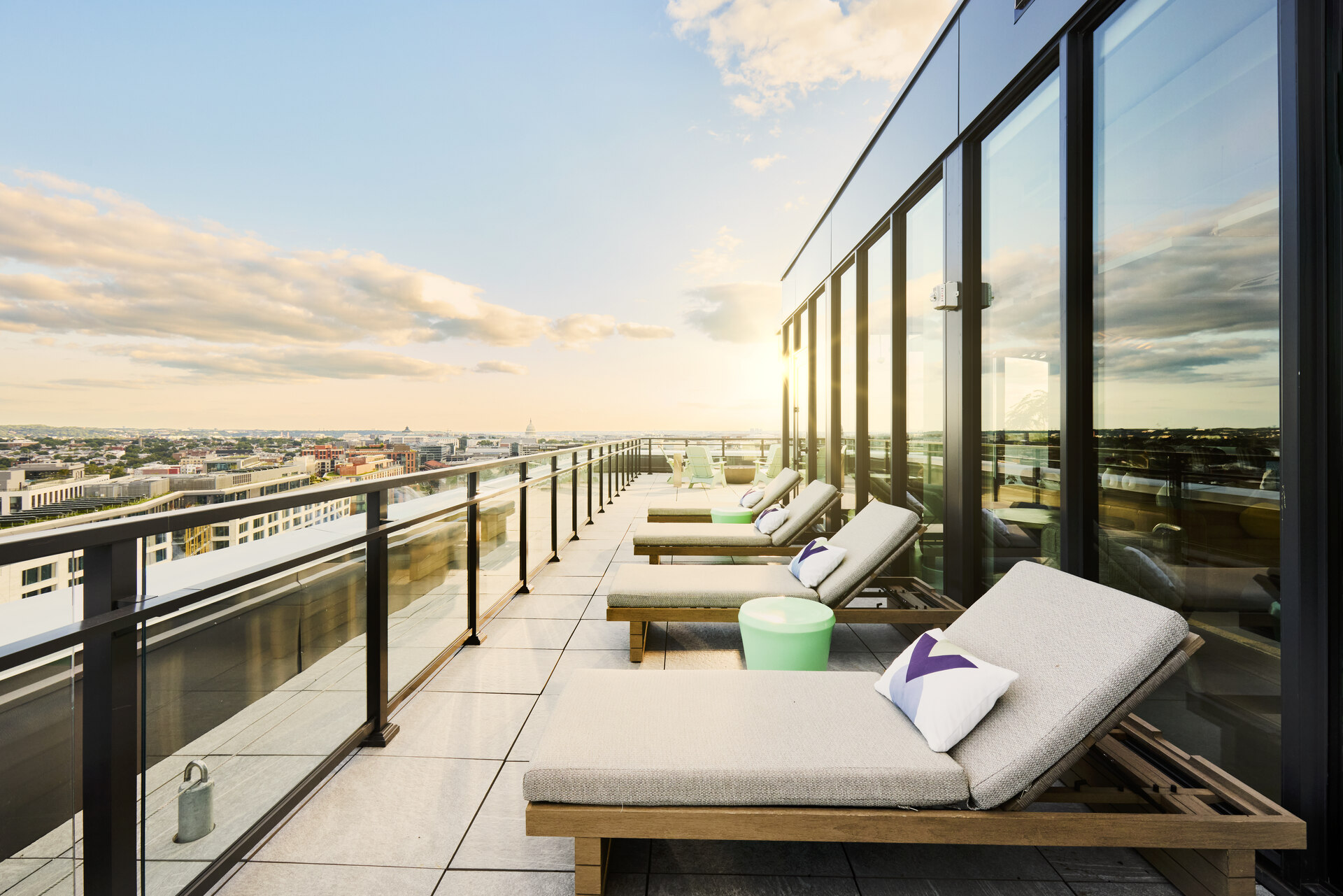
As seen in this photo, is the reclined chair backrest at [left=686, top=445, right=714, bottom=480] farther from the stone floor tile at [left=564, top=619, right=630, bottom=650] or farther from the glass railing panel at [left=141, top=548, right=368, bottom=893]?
the glass railing panel at [left=141, top=548, right=368, bottom=893]

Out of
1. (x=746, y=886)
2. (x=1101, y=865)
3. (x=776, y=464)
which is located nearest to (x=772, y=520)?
(x=1101, y=865)

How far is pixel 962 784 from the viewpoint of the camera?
1445mm

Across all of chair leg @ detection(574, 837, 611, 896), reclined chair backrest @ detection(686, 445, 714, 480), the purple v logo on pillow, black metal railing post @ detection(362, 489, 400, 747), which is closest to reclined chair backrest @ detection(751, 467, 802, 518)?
the purple v logo on pillow

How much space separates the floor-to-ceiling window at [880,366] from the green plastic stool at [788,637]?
2.06 m

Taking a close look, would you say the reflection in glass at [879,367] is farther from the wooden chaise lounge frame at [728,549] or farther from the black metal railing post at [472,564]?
the black metal railing post at [472,564]

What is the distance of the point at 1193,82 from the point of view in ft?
5.87

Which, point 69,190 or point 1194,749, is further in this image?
point 69,190

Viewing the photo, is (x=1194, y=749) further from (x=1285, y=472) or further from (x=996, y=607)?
(x=1285, y=472)

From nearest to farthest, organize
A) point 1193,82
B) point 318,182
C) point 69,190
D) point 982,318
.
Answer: point 1193,82, point 982,318, point 69,190, point 318,182

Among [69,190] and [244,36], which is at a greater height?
[244,36]

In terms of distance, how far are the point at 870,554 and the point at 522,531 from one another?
2.57 metres

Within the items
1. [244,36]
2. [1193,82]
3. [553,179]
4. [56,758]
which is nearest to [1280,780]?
[1193,82]

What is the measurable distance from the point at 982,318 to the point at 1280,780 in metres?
2.27

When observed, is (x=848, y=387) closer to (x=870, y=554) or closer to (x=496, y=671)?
(x=870, y=554)
